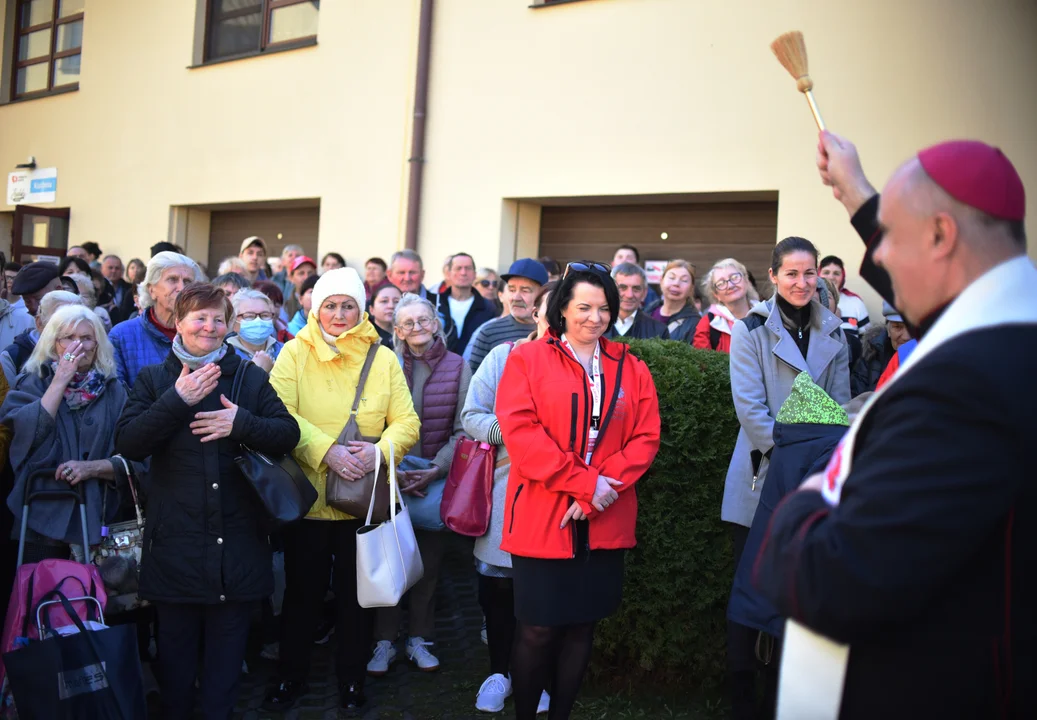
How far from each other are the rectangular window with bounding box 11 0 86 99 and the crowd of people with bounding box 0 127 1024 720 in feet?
40.9

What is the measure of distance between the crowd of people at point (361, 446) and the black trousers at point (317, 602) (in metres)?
0.01

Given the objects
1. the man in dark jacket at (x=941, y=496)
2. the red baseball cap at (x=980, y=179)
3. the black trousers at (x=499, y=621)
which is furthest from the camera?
the black trousers at (x=499, y=621)

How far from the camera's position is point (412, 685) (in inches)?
195

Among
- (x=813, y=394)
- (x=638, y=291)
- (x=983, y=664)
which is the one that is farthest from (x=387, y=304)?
(x=983, y=664)

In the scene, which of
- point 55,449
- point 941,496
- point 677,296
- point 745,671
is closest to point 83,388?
point 55,449

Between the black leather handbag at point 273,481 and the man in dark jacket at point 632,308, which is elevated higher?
the man in dark jacket at point 632,308

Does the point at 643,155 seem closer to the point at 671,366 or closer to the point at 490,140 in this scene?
the point at 490,140

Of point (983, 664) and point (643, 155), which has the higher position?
point (643, 155)

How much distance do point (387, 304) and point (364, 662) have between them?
8.46ft

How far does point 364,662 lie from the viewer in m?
4.69

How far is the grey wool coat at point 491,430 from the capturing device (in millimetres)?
4695

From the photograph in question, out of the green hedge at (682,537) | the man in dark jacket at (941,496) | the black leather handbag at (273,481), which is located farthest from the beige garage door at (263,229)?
the man in dark jacket at (941,496)

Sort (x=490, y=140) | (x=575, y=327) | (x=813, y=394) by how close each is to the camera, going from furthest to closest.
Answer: (x=490, y=140)
(x=575, y=327)
(x=813, y=394)

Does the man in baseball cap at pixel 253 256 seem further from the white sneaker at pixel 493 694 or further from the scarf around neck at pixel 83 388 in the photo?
the white sneaker at pixel 493 694
